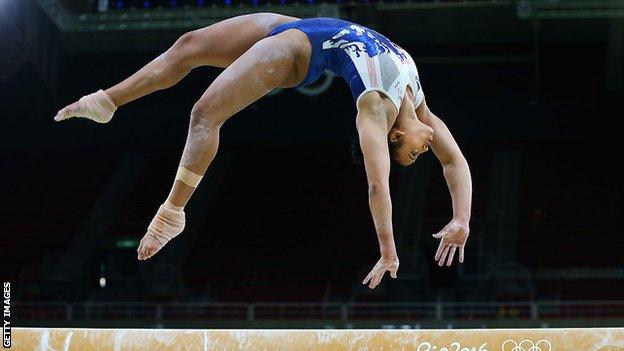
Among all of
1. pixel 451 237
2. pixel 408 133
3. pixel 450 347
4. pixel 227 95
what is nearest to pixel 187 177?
pixel 227 95

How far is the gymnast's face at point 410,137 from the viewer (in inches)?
190

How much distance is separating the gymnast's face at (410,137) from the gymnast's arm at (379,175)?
0.20 metres

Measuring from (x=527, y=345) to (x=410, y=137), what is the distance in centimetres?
346

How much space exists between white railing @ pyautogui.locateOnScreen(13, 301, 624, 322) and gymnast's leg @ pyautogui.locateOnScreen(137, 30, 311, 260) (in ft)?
25.7

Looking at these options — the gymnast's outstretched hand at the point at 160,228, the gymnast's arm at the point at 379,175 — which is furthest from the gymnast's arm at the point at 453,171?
the gymnast's outstretched hand at the point at 160,228

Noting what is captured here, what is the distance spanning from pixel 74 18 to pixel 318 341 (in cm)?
837

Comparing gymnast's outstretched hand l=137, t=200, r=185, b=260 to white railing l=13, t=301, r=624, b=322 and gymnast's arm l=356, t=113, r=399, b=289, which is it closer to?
gymnast's arm l=356, t=113, r=399, b=289

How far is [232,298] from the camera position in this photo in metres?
15.3

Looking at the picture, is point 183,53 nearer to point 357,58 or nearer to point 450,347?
point 357,58

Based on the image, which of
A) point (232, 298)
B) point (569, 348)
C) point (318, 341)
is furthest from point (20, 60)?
point (569, 348)

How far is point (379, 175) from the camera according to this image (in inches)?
180

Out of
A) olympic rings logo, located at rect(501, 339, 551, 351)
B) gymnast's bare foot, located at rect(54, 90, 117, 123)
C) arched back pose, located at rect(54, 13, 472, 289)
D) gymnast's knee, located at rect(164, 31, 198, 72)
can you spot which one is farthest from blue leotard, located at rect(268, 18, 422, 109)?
olympic rings logo, located at rect(501, 339, 551, 351)

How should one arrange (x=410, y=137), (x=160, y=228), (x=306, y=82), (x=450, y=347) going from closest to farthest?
(x=410, y=137), (x=160, y=228), (x=306, y=82), (x=450, y=347)

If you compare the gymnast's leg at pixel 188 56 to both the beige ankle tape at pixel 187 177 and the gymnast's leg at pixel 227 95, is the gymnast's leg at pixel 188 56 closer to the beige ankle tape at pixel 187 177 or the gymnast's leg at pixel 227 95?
the gymnast's leg at pixel 227 95
